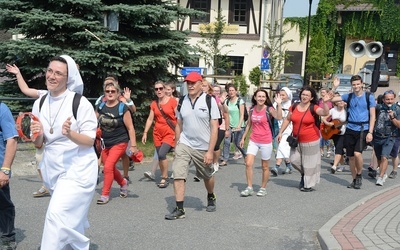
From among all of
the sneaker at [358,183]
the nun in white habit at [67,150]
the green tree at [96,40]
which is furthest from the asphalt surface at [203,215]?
the green tree at [96,40]


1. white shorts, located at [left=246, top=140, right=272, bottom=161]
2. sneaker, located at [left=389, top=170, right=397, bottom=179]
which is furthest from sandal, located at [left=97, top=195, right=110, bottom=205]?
sneaker, located at [left=389, top=170, right=397, bottom=179]

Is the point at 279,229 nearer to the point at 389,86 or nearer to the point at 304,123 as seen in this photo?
the point at 304,123

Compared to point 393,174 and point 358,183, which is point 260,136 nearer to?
point 358,183

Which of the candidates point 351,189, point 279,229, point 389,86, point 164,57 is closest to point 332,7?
point 389,86

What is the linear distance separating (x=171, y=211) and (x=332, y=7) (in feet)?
136

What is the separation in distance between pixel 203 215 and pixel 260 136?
210cm

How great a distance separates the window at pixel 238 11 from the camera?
3822 cm

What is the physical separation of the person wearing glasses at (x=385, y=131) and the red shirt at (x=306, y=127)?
69.3 inches

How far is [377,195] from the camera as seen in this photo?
8953 millimetres

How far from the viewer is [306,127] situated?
9.31m

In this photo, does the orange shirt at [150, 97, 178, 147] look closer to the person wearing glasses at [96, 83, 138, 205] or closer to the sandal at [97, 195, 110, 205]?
the person wearing glasses at [96, 83, 138, 205]

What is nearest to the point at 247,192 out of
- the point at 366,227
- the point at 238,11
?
the point at 366,227

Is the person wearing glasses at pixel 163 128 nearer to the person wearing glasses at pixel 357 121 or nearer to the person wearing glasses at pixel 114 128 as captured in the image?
the person wearing glasses at pixel 114 128

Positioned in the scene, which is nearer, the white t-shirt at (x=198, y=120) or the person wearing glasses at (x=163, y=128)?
the white t-shirt at (x=198, y=120)
